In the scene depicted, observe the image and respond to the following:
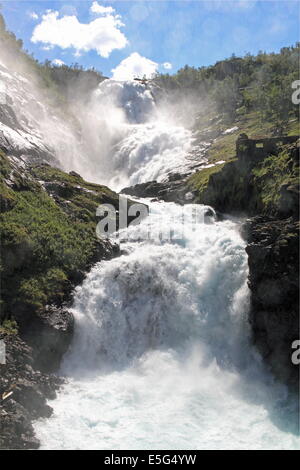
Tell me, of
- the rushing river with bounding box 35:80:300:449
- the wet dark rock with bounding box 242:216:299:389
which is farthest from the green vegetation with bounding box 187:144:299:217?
the rushing river with bounding box 35:80:300:449

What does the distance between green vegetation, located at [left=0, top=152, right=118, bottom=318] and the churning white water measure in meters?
2.02

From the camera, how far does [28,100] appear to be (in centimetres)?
8319

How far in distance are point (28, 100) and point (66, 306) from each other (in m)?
64.9

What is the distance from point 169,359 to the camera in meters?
→ 27.5

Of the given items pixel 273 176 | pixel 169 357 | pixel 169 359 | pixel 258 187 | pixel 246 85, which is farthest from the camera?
pixel 246 85

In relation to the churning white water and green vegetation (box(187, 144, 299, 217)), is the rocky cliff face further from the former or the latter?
green vegetation (box(187, 144, 299, 217))

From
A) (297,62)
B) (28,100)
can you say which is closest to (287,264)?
(28,100)

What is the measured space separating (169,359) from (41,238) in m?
13.4

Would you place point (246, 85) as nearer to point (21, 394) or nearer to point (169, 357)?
point (169, 357)

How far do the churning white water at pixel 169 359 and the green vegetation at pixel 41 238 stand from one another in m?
2.02

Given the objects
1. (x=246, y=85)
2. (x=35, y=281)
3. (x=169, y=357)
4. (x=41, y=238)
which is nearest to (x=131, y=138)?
(x=246, y=85)

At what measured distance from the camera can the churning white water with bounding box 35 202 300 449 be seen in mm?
21484
